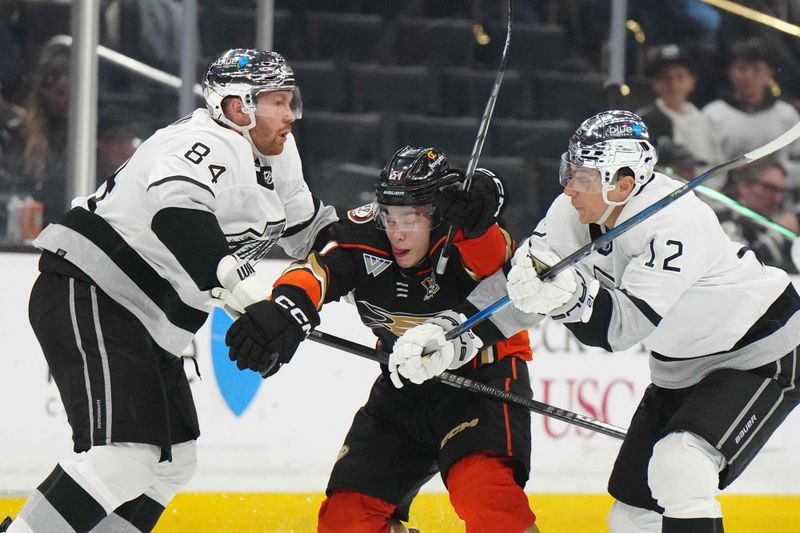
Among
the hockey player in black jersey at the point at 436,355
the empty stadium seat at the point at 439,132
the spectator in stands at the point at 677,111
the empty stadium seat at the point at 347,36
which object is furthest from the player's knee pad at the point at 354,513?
the empty stadium seat at the point at 347,36

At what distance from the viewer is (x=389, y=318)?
2979mm

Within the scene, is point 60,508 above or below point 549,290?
below

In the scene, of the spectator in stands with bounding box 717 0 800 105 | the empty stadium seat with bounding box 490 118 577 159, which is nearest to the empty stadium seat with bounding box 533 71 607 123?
the empty stadium seat with bounding box 490 118 577 159

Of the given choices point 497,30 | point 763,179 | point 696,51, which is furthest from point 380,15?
point 763,179

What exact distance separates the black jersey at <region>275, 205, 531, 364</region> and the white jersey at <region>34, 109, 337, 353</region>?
0.17 metres

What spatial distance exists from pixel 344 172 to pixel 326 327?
97 cm

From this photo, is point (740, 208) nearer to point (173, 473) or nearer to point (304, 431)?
point (304, 431)

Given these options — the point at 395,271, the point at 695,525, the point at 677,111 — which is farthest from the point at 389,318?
the point at 677,111

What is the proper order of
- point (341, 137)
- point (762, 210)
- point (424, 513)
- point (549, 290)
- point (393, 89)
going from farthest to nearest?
point (393, 89) < point (341, 137) < point (762, 210) < point (424, 513) < point (549, 290)

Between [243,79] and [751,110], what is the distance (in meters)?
2.98

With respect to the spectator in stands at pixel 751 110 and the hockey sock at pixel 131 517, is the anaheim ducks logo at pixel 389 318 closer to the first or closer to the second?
the hockey sock at pixel 131 517

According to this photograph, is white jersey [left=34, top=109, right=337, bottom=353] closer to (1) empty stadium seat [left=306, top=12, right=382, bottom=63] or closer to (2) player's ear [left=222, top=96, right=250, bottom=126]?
(2) player's ear [left=222, top=96, right=250, bottom=126]

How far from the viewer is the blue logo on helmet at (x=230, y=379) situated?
4.05 meters

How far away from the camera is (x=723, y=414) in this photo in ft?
8.88
